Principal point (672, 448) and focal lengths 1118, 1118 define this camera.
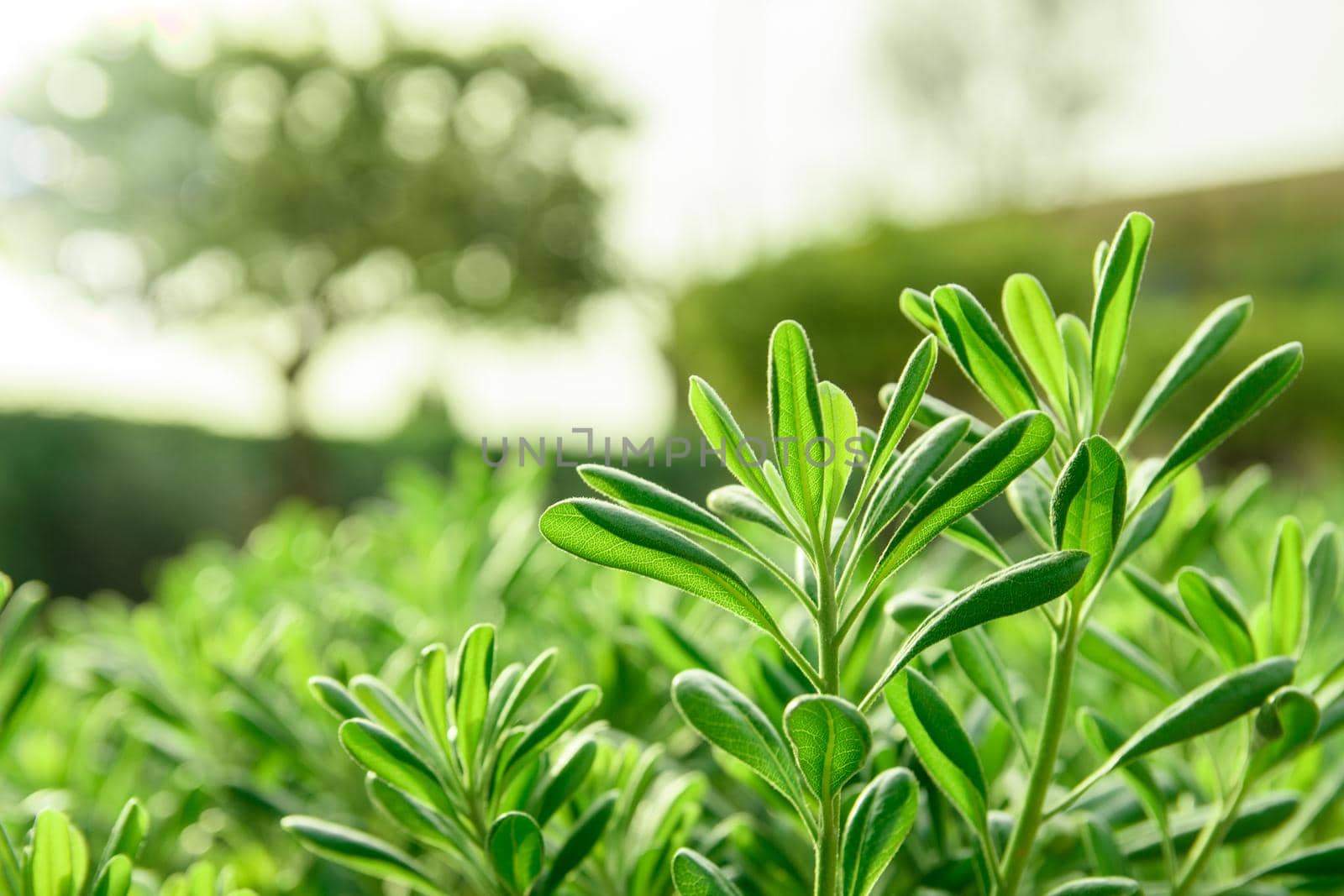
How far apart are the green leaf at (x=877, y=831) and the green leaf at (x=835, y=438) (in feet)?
0.27

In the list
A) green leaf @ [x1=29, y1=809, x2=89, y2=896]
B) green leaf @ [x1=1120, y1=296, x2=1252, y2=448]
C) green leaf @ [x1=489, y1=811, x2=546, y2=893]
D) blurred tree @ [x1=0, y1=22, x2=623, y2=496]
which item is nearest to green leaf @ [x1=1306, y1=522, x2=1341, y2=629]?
green leaf @ [x1=1120, y1=296, x2=1252, y2=448]

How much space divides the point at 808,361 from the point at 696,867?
154mm

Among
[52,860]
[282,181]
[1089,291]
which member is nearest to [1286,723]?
[52,860]

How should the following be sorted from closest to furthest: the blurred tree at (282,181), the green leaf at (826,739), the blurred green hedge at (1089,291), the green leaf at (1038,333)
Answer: the green leaf at (826,739) → the green leaf at (1038,333) → the blurred green hedge at (1089,291) → the blurred tree at (282,181)

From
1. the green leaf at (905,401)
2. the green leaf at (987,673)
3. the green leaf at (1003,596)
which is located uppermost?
the green leaf at (905,401)

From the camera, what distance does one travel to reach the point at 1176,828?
1.58 ft

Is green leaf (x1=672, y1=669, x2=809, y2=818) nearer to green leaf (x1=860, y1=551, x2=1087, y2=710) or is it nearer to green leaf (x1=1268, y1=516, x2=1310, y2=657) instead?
green leaf (x1=860, y1=551, x2=1087, y2=710)

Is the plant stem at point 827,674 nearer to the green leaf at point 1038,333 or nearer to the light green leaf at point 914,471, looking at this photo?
the light green leaf at point 914,471

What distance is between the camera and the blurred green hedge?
7730mm

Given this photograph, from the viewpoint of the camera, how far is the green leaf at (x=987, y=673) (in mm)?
399

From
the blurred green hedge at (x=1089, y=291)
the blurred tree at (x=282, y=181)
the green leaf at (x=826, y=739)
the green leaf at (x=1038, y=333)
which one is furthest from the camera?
the blurred tree at (x=282, y=181)

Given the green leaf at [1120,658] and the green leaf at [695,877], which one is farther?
the green leaf at [1120,658]

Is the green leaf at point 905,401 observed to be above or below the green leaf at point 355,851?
above

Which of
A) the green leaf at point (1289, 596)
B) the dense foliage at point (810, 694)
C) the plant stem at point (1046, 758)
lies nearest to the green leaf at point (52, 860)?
the dense foliage at point (810, 694)
